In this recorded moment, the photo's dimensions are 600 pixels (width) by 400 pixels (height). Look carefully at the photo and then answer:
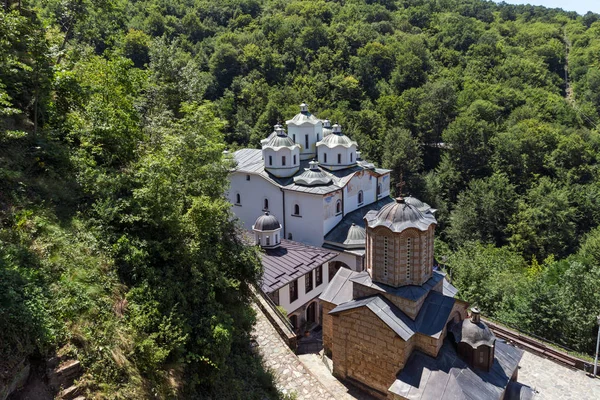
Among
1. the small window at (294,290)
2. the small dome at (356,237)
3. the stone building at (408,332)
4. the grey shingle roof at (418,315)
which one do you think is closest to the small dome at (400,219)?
the stone building at (408,332)

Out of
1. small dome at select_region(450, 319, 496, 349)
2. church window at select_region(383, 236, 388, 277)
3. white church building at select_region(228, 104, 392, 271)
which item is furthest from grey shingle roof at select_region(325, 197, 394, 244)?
small dome at select_region(450, 319, 496, 349)

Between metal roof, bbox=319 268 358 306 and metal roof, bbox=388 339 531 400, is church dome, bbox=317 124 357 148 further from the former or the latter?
metal roof, bbox=388 339 531 400

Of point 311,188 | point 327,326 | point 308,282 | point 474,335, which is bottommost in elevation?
point 308,282

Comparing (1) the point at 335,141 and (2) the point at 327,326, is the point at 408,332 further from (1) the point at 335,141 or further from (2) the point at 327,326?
(1) the point at 335,141

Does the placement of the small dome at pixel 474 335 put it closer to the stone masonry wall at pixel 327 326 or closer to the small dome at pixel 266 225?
the stone masonry wall at pixel 327 326

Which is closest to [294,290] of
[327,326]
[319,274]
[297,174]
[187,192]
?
[319,274]

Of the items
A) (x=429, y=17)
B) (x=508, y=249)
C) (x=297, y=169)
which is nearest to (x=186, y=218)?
(x=297, y=169)
